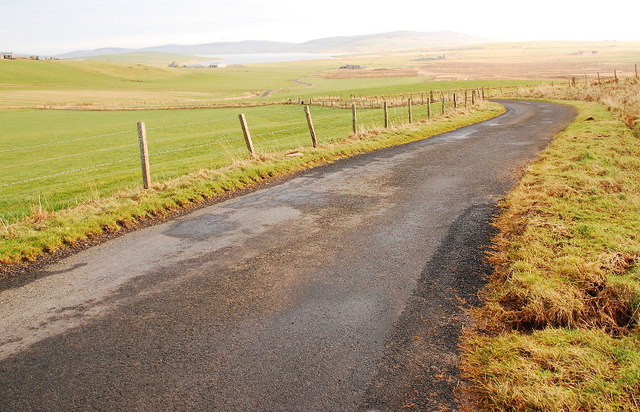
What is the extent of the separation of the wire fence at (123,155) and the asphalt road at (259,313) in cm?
490

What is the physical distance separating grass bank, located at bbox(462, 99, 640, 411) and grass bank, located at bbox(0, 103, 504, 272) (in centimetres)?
734

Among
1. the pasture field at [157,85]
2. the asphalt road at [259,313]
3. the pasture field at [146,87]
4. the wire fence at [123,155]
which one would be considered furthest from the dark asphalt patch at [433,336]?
the pasture field at [157,85]

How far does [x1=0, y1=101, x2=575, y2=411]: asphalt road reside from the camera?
4.56m

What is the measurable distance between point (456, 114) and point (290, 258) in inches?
1106

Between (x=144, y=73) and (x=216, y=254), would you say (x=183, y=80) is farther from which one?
(x=216, y=254)

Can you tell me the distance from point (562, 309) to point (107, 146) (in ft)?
106

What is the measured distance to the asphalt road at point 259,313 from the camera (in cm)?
456

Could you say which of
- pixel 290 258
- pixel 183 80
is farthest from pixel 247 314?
pixel 183 80

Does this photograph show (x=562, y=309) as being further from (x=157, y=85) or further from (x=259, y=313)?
(x=157, y=85)

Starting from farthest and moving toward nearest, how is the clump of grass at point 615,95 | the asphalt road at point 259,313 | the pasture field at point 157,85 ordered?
1. the pasture field at point 157,85
2. the clump of grass at point 615,95
3. the asphalt road at point 259,313

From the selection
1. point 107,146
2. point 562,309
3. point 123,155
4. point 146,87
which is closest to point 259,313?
point 562,309

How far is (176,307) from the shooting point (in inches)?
251

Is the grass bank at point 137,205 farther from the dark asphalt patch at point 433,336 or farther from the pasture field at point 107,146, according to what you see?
the dark asphalt patch at point 433,336

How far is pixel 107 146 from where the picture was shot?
1280 inches
